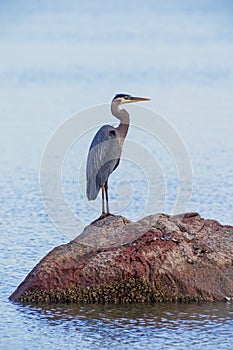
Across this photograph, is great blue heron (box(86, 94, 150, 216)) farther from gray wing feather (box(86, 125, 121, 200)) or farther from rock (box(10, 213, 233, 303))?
rock (box(10, 213, 233, 303))

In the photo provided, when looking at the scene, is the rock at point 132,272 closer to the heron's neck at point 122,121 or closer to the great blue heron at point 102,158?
the great blue heron at point 102,158

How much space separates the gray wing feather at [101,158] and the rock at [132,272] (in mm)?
1510

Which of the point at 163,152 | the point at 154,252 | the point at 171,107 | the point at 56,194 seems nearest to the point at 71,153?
the point at 163,152

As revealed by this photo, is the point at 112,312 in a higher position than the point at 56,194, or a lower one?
lower

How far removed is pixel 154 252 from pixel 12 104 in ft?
56.1

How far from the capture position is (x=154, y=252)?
9.69m

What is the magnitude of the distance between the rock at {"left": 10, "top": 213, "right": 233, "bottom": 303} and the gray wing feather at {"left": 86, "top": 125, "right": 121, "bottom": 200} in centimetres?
151

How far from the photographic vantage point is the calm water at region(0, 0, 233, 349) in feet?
29.6

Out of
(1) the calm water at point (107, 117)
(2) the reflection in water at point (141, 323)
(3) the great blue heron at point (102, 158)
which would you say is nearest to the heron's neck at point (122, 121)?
(3) the great blue heron at point (102, 158)

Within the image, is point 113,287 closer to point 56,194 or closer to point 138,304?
point 138,304

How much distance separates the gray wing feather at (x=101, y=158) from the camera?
36.8 ft

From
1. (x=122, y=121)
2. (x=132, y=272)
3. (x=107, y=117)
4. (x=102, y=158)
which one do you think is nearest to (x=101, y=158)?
(x=102, y=158)

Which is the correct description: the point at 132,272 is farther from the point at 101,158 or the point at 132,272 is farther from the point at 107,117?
the point at 107,117

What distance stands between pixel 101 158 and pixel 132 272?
216cm
